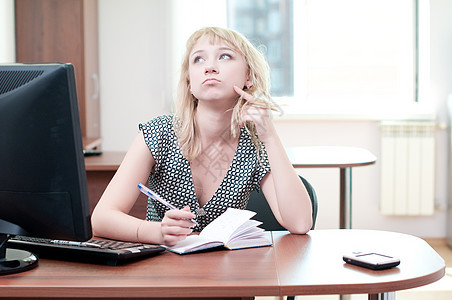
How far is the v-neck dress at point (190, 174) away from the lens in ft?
5.07

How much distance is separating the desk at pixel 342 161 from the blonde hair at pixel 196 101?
1.01 meters

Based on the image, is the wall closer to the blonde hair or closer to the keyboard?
the blonde hair

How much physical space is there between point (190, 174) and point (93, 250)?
1.54ft

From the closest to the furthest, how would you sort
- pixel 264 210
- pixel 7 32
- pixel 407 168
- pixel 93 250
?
pixel 93 250 < pixel 264 210 < pixel 7 32 < pixel 407 168

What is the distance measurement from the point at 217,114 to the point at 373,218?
3.02 metres

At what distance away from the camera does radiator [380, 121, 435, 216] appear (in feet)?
13.5

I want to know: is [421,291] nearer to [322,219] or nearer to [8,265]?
[322,219]

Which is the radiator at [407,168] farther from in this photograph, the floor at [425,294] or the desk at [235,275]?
the desk at [235,275]

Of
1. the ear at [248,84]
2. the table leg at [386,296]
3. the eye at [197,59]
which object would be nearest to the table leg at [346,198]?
the ear at [248,84]

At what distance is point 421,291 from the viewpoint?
10.2 ft

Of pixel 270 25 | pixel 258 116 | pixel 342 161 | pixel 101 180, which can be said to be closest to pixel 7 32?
pixel 101 180

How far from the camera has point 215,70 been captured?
1.41 metres

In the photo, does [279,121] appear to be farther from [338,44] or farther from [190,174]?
[190,174]

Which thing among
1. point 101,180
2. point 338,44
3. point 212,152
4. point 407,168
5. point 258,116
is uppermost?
point 338,44
